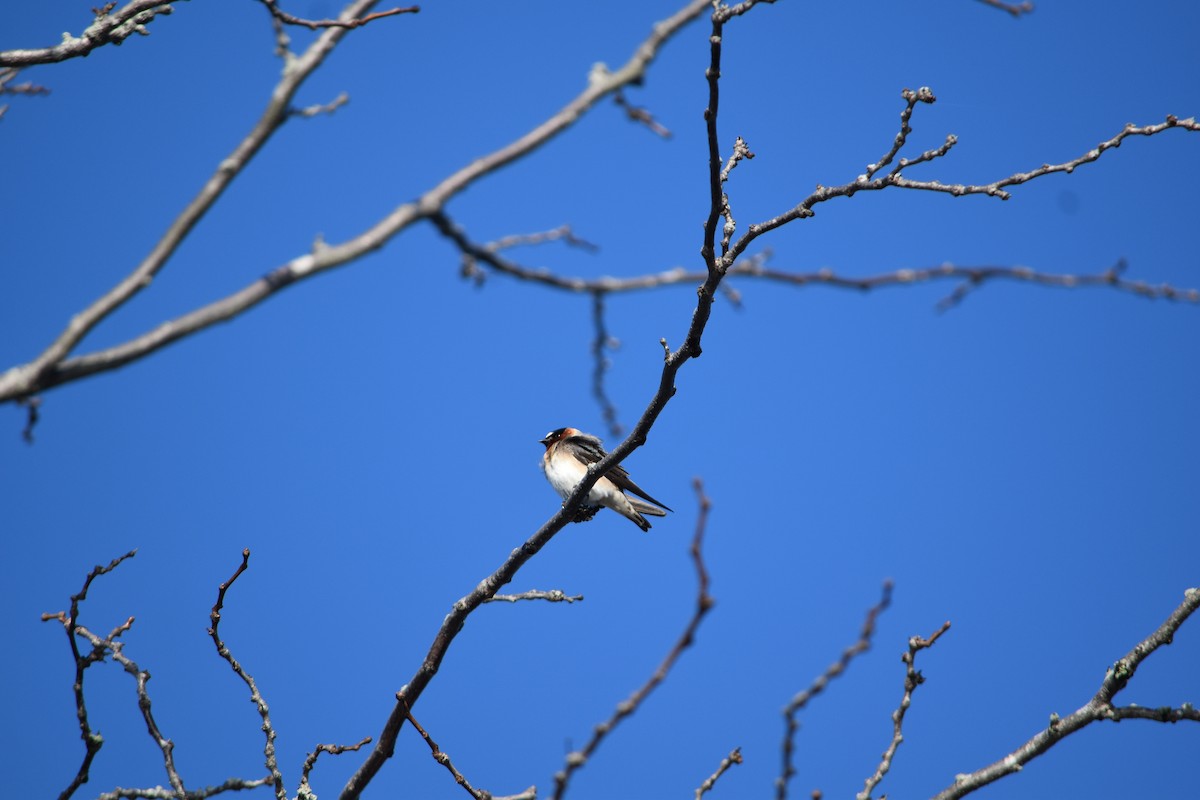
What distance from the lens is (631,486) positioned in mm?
6293

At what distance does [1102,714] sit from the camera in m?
3.36

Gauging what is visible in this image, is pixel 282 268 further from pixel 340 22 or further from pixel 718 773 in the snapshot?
pixel 718 773

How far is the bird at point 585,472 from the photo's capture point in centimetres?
635

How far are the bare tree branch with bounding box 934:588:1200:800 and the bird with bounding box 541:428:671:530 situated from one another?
2.86 metres

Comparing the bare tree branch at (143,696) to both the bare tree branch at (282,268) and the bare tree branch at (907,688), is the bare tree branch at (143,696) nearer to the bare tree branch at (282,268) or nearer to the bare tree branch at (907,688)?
the bare tree branch at (282,268)

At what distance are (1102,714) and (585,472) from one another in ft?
12.1

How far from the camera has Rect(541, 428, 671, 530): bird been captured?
6348 millimetres

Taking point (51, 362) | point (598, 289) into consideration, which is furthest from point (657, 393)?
point (598, 289)

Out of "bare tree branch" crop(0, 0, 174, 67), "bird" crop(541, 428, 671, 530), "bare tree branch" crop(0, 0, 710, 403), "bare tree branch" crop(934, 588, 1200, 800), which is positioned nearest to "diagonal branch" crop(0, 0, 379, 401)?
"bare tree branch" crop(0, 0, 710, 403)

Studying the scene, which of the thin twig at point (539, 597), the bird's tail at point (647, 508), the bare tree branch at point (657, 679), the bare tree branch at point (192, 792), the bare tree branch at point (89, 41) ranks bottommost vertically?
the bare tree branch at point (657, 679)

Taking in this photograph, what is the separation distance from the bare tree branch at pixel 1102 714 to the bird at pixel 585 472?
286cm

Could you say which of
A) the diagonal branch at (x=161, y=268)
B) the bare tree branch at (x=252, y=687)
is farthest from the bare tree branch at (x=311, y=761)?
the diagonal branch at (x=161, y=268)

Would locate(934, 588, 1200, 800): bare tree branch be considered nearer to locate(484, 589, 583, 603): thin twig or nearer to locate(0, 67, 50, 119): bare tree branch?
locate(484, 589, 583, 603): thin twig

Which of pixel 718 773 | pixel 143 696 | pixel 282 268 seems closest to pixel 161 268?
pixel 282 268
